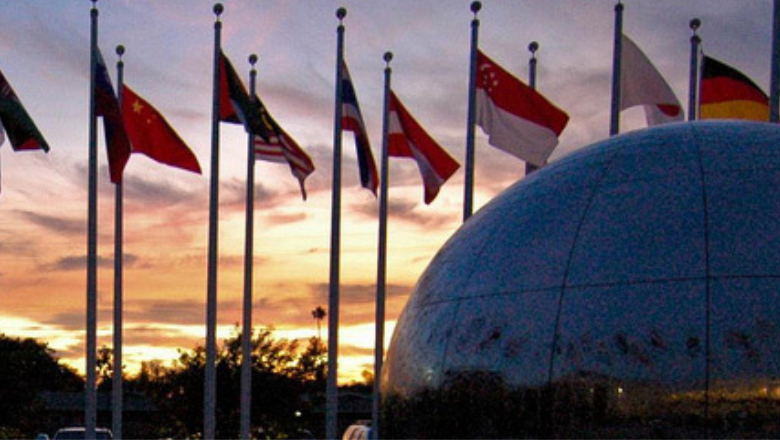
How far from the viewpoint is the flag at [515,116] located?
19.4 metres

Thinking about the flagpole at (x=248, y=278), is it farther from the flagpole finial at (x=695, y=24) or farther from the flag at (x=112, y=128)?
the flagpole finial at (x=695, y=24)

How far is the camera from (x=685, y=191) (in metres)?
7.63

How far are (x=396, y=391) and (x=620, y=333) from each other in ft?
6.45

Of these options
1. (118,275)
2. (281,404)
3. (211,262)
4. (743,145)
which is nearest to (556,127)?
(211,262)

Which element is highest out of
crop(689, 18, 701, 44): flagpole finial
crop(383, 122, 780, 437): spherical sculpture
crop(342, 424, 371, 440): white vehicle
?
crop(689, 18, 701, 44): flagpole finial

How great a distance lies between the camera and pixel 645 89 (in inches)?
754

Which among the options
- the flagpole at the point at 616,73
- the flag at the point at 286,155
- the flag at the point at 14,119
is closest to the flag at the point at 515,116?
the flagpole at the point at 616,73

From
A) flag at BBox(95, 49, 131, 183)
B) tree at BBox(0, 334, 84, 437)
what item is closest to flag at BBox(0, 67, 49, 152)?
flag at BBox(95, 49, 131, 183)

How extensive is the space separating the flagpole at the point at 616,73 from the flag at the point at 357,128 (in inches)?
168

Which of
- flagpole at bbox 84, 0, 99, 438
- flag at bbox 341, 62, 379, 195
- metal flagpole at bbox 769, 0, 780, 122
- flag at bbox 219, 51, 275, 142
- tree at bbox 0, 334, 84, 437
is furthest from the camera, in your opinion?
tree at bbox 0, 334, 84, 437

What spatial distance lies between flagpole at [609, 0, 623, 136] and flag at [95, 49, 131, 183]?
758 centimetres

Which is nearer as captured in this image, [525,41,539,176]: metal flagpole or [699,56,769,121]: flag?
[699,56,769,121]: flag

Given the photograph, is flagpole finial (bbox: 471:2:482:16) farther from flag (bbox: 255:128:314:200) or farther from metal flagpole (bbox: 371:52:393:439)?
flag (bbox: 255:128:314:200)

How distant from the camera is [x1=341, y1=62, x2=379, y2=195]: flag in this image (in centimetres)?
2120
